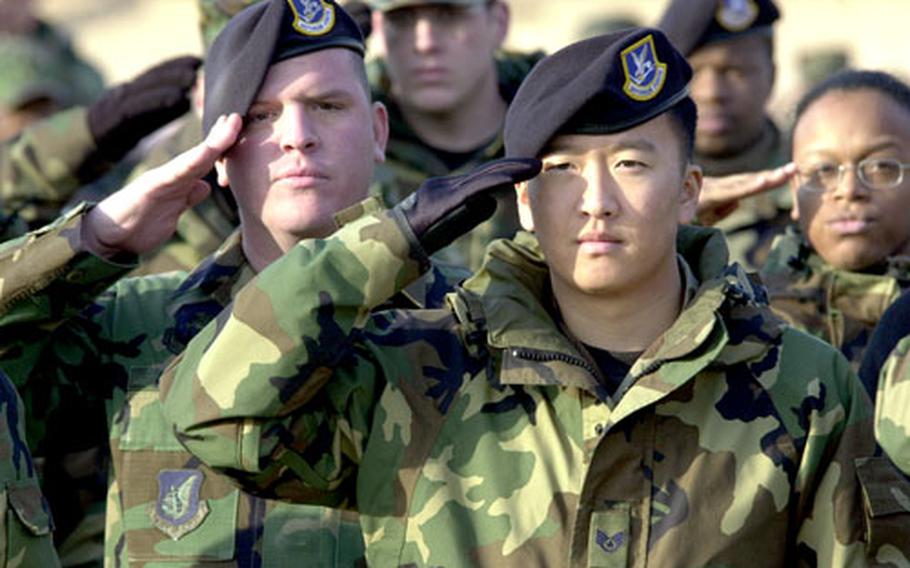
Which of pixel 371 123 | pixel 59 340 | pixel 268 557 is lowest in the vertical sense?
pixel 268 557

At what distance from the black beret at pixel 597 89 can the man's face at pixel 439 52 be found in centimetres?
303

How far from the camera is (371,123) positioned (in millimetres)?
5375

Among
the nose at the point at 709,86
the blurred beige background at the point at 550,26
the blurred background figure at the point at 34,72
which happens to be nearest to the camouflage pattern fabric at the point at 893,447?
the nose at the point at 709,86

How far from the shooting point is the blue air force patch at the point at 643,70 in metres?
4.60

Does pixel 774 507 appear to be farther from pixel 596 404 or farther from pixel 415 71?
pixel 415 71

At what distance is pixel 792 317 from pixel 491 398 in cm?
207

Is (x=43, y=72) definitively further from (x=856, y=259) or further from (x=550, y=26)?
(x=550, y=26)

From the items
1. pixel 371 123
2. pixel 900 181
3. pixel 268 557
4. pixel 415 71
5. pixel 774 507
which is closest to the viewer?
pixel 774 507

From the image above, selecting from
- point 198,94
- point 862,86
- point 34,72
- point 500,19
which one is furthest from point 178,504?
point 34,72

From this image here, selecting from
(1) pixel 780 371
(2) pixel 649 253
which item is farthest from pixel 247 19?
(1) pixel 780 371

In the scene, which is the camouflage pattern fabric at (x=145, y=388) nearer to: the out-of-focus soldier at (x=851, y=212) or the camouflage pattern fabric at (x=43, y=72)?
the out-of-focus soldier at (x=851, y=212)

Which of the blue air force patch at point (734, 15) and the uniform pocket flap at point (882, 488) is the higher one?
the blue air force patch at point (734, 15)

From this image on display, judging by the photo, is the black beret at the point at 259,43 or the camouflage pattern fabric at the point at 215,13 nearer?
the black beret at the point at 259,43

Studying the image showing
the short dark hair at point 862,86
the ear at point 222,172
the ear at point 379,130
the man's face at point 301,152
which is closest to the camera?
the man's face at point 301,152
